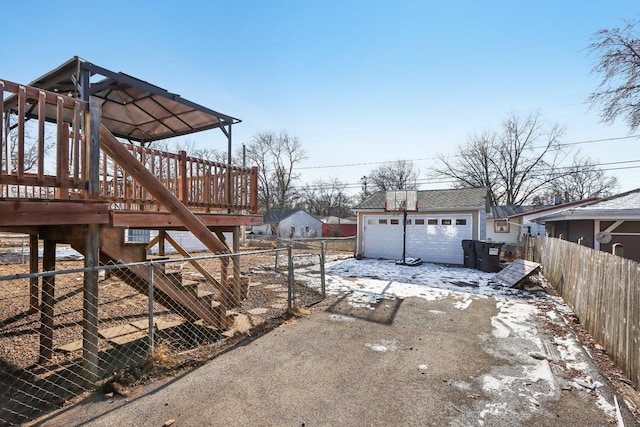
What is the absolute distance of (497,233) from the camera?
22750 mm

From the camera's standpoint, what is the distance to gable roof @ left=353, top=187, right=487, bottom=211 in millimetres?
12511

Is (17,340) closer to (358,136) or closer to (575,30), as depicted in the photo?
(575,30)

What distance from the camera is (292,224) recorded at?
1486 inches

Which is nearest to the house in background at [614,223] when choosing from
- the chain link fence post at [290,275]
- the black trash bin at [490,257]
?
the black trash bin at [490,257]

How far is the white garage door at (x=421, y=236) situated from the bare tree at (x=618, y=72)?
533 cm

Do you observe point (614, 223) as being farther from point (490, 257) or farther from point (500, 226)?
point (500, 226)

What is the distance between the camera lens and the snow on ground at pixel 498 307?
316 centimetres

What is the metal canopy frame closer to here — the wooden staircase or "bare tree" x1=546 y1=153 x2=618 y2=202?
the wooden staircase

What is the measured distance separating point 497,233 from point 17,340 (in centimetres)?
2508

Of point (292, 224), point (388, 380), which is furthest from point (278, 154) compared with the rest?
point (388, 380)

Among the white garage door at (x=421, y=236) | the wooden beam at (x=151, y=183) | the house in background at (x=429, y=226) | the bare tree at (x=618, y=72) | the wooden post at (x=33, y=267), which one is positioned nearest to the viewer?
the wooden beam at (x=151, y=183)

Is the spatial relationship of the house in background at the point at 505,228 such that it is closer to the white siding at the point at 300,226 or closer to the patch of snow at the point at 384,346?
the white siding at the point at 300,226

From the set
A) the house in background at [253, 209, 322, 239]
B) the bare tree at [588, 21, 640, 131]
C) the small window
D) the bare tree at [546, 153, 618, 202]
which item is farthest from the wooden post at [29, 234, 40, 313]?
the bare tree at [546, 153, 618, 202]

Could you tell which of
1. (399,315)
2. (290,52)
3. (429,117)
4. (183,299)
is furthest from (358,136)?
(183,299)
